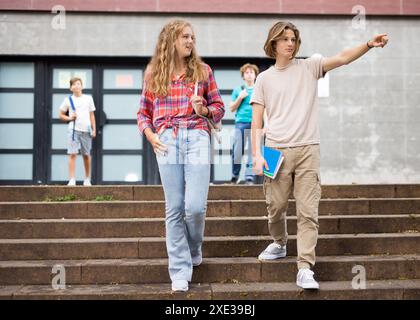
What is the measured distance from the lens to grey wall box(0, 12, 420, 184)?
1066 centimetres

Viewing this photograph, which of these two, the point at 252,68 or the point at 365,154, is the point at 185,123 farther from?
the point at 365,154

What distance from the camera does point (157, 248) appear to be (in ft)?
17.9

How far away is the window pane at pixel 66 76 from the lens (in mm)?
10891

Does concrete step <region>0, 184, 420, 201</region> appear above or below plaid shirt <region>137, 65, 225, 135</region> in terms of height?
below

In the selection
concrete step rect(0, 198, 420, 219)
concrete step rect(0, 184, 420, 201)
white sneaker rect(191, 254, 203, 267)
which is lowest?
white sneaker rect(191, 254, 203, 267)

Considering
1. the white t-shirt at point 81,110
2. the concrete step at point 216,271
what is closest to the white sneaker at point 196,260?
the concrete step at point 216,271

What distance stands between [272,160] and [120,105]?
6.98m

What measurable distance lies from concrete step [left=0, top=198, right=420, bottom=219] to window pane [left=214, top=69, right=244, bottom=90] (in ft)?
16.7

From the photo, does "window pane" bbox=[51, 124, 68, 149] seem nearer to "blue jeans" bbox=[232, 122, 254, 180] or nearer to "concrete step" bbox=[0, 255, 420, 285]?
"blue jeans" bbox=[232, 122, 254, 180]

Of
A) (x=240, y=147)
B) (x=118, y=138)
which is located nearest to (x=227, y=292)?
(x=240, y=147)

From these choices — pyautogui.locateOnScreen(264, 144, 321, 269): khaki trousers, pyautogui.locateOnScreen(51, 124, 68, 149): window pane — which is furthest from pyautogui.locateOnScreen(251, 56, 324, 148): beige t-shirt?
pyautogui.locateOnScreen(51, 124, 68, 149): window pane

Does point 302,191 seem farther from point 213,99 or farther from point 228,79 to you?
point 228,79

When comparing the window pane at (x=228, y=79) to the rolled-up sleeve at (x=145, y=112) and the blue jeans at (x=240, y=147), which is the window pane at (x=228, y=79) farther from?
the rolled-up sleeve at (x=145, y=112)

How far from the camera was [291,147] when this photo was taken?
454 cm
